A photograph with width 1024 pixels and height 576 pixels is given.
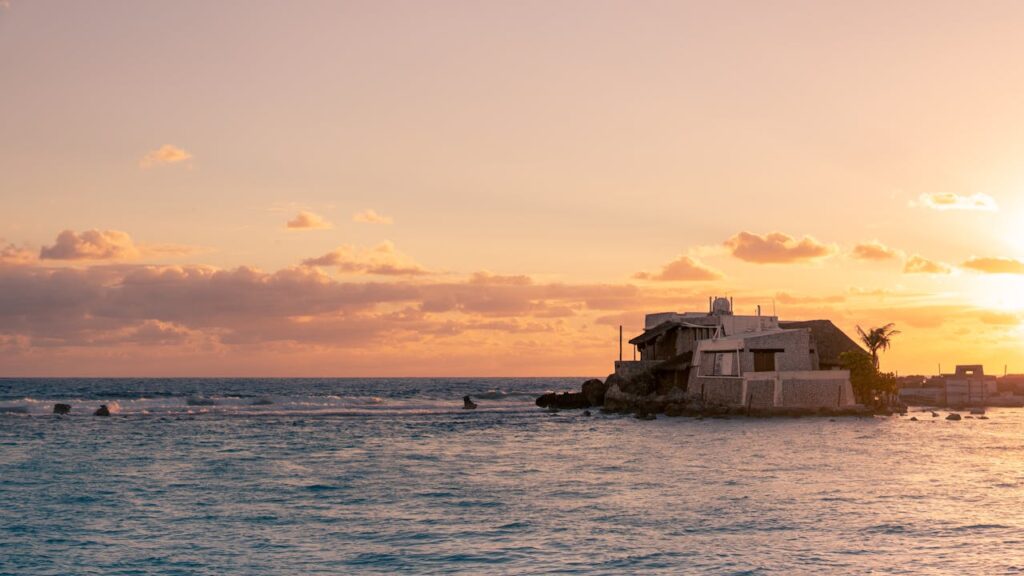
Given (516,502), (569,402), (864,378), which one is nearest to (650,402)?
(864,378)

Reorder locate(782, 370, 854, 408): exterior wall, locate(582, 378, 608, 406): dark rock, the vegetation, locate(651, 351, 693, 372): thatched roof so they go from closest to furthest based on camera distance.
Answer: locate(782, 370, 854, 408): exterior wall
the vegetation
locate(651, 351, 693, 372): thatched roof
locate(582, 378, 608, 406): dark rock

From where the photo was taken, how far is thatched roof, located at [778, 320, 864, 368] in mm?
98125

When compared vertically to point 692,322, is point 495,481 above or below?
below

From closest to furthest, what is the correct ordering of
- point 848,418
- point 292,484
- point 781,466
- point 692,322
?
point 292,484 < point 781,466 < point 848,418 < point 692,322

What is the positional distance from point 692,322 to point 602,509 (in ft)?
231

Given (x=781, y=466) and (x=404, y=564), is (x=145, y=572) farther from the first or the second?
(x=781, y=466)

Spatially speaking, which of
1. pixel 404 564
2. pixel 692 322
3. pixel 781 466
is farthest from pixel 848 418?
pixel 404 564

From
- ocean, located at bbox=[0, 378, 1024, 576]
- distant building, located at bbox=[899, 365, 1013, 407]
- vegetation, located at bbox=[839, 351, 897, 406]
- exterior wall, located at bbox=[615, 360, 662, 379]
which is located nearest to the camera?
ocean, located at bbox=[0, 378, 1024, 576]

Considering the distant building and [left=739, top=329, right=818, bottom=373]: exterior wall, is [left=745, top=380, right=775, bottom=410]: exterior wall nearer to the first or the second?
[left=739, top=329, right=818, bottom=373]: exterior wall

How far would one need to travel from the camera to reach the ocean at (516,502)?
28.8m

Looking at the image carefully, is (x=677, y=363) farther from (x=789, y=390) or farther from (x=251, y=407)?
(x=251, y=407)

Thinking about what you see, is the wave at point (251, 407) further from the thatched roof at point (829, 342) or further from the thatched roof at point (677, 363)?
the thatched roof at point (829, 342)

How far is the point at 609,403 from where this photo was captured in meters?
109

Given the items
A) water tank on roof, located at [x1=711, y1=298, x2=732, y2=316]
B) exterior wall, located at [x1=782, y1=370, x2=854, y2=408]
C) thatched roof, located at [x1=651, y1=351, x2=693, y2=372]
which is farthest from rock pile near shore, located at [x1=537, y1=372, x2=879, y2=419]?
water tank on roof, located at [x1=711, y1=298, x2=732, y2=316]
